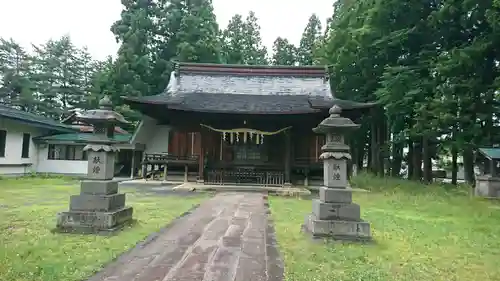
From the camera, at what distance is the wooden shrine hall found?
16.1 meters

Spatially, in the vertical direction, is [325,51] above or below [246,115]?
above

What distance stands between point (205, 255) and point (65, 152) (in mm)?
21707

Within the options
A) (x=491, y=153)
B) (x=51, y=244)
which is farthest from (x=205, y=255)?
(x=491, y=153)

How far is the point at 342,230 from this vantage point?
20.4 ft

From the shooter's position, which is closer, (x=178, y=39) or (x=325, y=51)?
(x=325, y=51)

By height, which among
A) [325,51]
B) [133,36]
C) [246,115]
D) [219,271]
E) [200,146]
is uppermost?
[133,36]

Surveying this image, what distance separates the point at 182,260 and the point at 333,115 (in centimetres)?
385

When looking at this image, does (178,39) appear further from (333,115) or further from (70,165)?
(333,115)

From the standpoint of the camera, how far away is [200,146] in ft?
56.7

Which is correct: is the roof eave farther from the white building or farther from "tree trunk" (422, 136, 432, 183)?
"tree trunk" (422, 136, 432, 183)

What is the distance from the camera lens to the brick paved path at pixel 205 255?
4082 mm

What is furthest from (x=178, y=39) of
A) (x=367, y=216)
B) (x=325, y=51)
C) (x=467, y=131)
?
(x=367, y=216)

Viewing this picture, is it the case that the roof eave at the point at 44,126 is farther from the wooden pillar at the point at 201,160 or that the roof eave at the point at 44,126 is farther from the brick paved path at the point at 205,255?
the brick paved path at the point at 205,255

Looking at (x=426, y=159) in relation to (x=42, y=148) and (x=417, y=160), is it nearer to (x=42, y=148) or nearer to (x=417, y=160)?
(x=417, y=160)
